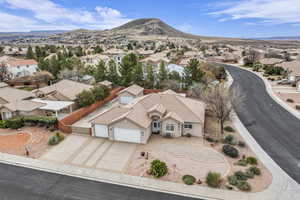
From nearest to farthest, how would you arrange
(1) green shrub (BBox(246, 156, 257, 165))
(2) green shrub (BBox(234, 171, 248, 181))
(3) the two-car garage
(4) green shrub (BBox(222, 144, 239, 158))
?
(2) green shrub (BBox(234, 171, 248, 181))
(1) green shrub (BBox(246, 156, 257, 165))
(4) green shrub (BBox(222, 144, 239, 158))
(3) the two-car garage

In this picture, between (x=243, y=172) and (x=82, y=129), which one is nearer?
(x=243, y=172)

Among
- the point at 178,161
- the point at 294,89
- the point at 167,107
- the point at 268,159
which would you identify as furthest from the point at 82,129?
the point at 294,89

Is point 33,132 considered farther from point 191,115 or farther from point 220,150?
point 220,150

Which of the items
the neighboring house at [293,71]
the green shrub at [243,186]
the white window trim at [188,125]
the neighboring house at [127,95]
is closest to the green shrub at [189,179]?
the green shrub at [243,186]

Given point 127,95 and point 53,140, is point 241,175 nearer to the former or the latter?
point 53,140

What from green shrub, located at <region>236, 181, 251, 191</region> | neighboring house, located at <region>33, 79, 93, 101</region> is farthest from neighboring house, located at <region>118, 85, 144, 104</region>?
green shrub, located at <region>236, 181, 251, 191</region>

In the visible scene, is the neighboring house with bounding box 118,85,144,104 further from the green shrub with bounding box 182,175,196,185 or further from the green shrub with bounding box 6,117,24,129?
the green shrub with bounding box 182,175,196,185
